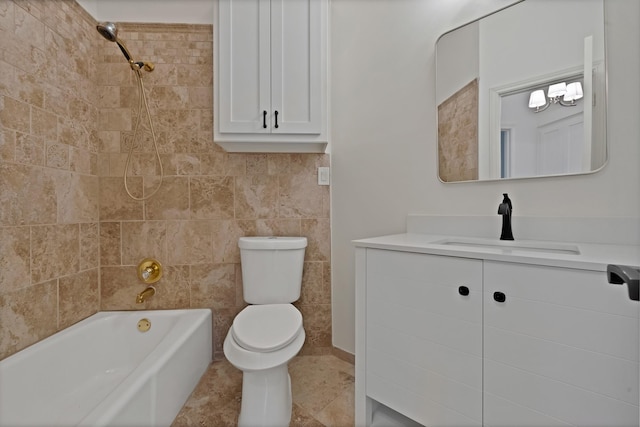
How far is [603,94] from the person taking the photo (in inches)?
37.8

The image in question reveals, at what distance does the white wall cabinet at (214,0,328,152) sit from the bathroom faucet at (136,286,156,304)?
101 centimetres

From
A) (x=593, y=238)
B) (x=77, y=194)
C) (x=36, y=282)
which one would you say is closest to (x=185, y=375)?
(x=36, y=282)

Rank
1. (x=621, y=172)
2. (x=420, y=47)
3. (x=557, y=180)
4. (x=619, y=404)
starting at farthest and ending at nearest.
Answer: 1. (x=420, y=47)
2. (x=557, y=180)
3. (x=621, y=172)
4. (x=619, y=404)

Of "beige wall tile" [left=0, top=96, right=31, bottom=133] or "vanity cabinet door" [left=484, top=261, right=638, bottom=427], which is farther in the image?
"beige wall tile" [left=0, top=96, right=31, bottom=133]

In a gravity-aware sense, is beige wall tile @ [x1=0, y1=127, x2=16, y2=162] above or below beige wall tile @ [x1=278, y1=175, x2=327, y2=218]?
above

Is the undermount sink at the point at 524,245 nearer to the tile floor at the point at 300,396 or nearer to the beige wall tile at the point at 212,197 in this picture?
the tile floor at the point at 300,396

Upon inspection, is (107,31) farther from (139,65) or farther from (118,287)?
(118,287)

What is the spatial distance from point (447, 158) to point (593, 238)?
2.03 feet

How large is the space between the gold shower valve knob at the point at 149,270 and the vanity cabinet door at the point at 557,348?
1768 mm

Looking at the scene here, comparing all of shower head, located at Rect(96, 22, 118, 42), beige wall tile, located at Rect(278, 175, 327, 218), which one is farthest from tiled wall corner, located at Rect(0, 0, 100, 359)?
beige wall tile, located at Rect(278, 175, 327, 218)

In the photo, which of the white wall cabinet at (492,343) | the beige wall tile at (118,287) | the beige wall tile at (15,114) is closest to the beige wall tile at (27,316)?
the beige wall tile at (118,287)

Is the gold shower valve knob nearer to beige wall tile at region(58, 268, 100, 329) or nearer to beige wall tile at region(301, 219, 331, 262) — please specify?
beige wall tile at region(58, 268, 100, 329)

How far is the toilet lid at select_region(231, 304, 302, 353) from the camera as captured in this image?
1.15 m

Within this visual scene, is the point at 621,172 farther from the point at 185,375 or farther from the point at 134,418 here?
the point at 185,375
